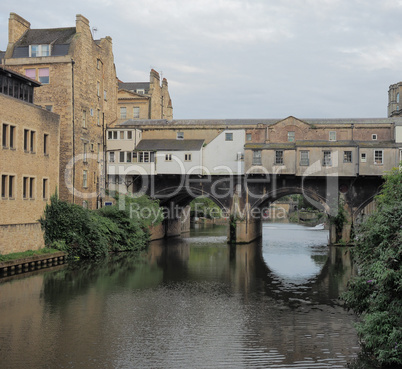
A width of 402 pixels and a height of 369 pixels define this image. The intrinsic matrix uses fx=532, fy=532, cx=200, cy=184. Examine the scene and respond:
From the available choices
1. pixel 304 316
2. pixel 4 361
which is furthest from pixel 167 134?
pixel 4 361

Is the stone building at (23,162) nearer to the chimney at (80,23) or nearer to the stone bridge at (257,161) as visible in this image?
the chimney at (80,23)

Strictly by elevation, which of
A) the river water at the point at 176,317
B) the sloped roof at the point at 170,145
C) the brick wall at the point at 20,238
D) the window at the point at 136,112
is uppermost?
the window at the point at 136,112

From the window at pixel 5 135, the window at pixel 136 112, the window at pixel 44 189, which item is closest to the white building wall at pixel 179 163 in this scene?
the window at pixel 44 189

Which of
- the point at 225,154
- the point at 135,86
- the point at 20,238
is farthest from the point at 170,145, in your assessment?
the point at 135,86

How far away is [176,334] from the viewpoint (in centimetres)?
1839

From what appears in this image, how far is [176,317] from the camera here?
2100 centimetres

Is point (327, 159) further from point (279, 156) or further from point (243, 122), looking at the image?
point (243, 122)

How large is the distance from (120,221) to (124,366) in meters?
30.3

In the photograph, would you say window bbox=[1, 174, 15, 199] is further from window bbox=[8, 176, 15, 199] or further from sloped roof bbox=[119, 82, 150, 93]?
sloped roof bbox=[119, 82, 150, 93]

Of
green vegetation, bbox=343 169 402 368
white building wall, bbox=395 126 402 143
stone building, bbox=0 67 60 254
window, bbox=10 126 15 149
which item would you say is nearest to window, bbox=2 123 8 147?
stone building, bbox=0 67 60 254

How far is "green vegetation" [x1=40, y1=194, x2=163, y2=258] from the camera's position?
37.2 meters

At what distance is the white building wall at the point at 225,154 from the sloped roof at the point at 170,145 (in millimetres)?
1255

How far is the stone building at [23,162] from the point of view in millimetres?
32250

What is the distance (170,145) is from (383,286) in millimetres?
39662
